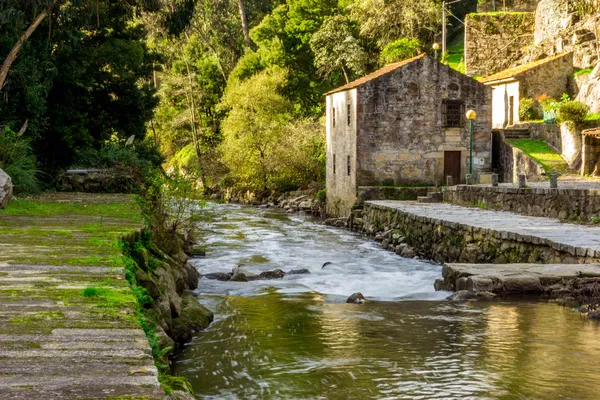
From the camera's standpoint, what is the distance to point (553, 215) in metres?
19.9

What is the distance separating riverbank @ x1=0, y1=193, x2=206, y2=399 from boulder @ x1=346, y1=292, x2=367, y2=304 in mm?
4252

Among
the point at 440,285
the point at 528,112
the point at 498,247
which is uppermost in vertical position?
the point at 528,112

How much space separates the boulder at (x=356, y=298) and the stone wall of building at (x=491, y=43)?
4015 centimetres

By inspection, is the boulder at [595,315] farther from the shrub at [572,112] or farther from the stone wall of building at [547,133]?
the stone wall of building at [547,133]

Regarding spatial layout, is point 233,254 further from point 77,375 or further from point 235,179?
point 235,179

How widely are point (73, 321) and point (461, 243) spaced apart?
1380 cm

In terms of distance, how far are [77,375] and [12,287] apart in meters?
2.56

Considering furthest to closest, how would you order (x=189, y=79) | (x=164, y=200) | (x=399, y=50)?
(x=189, y=79) → (x=399, y=50) → (x=164, y=200)

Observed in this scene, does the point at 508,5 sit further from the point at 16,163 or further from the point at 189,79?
the point at 16,163

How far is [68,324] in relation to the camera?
5160mm

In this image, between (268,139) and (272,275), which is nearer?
(272,275)

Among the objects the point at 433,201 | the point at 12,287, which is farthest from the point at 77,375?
the point at 433,201

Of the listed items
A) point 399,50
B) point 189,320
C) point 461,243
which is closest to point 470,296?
point 189,320

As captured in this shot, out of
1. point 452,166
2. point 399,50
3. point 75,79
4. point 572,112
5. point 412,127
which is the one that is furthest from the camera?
point 399,50
